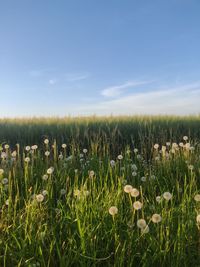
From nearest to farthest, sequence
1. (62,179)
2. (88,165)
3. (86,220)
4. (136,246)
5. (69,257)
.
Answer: (69,257), (136,246), (86,220), (62,179), (88,165)

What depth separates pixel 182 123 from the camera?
1264 cm

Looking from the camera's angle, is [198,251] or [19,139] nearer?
[198,251]

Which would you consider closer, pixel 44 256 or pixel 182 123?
pixel 44 256

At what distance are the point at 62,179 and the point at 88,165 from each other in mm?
943

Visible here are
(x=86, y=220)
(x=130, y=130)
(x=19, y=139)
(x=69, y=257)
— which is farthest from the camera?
(x=130, y=130)

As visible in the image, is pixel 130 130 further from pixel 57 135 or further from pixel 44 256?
pixel 44 256

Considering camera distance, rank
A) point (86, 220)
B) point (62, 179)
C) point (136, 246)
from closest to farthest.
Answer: point (136, 246), point (86, 220), point (62, 179)

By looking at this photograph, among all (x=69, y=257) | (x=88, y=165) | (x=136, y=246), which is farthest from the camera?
(x=88, y=165)

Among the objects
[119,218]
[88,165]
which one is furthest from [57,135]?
[119,218]

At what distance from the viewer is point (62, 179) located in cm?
502

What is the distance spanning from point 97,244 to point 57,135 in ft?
25.2

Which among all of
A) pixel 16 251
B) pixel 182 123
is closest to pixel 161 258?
pixel 16 251

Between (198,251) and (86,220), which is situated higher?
(86,220)

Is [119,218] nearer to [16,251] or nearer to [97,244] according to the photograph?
[97,244]
